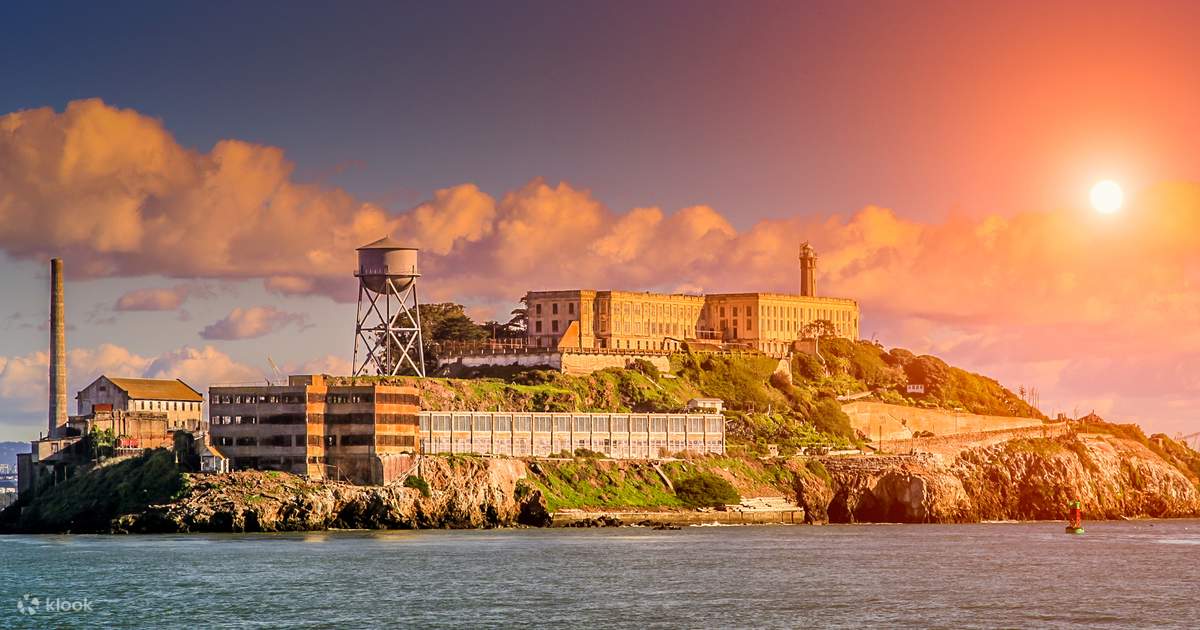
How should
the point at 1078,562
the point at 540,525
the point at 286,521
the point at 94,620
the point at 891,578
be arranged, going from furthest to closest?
the point at 540,525, the point at 286,521, the point at 1078,562, the point at 891,578, the point at 94,620

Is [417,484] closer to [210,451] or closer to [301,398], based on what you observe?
[301,398]

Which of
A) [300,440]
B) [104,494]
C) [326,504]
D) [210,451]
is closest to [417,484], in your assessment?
[326,504]

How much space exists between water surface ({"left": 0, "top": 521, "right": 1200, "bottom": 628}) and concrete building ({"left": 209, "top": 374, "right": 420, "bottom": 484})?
1019 centimetres

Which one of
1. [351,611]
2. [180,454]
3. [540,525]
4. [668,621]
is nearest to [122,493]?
[180,454]

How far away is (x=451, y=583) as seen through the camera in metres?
123

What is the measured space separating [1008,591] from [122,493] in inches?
3903

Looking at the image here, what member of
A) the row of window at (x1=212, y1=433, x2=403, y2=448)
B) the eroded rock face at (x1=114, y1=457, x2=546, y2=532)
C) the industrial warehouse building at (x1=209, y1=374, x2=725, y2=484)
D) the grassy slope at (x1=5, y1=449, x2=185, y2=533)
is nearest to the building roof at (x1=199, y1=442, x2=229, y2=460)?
the industrial warehouse building at (x1=209, y1=374, x2=725, y2=484)

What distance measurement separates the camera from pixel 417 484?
185 m

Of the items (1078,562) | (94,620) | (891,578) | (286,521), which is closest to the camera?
(94,620)

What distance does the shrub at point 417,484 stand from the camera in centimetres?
18461

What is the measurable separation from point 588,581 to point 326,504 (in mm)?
57410

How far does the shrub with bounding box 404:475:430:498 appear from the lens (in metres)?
185

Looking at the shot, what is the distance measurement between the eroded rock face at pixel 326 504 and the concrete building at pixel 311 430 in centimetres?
273

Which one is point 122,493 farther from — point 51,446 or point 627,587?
point 627,587
